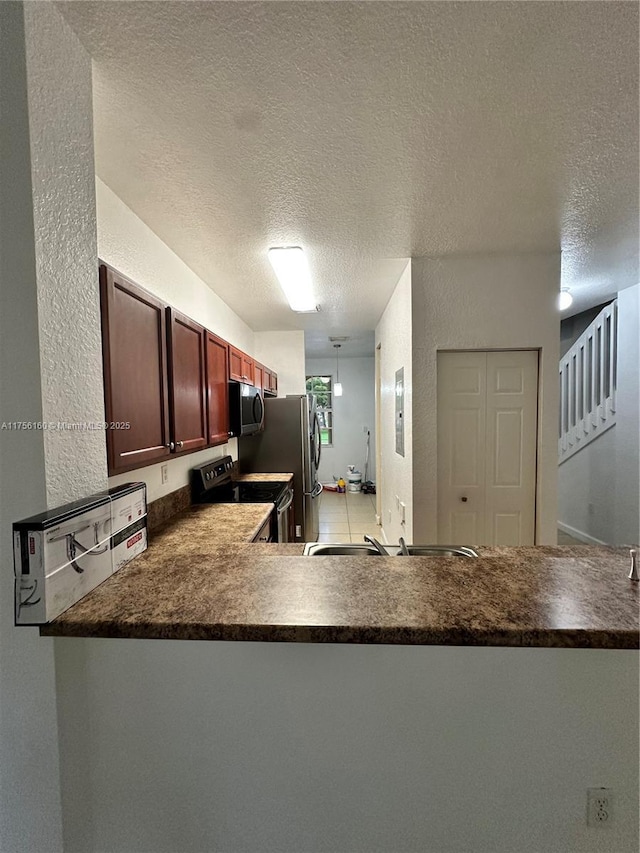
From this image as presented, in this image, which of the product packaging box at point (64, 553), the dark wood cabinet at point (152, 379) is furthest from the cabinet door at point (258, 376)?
the product packaging box at point (64, 553)

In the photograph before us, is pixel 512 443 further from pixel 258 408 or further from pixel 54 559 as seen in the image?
pixel 54 559

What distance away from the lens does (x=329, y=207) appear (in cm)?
185

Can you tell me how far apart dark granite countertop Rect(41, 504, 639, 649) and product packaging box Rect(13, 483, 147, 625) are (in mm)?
45

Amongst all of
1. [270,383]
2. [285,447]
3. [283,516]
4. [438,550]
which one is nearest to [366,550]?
[438,550]

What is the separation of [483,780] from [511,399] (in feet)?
7.65

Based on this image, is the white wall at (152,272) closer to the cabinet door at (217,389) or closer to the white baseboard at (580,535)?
the cabinet door at (217,389)

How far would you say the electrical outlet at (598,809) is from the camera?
0.85 metres

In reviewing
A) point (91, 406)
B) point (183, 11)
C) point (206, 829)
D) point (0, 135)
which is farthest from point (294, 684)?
point (183, 11)

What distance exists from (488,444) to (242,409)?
1.96m

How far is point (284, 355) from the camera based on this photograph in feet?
15.6

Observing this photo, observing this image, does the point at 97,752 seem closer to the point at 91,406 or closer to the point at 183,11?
the point at 91,406

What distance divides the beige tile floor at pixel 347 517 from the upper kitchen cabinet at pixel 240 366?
7.41 feet

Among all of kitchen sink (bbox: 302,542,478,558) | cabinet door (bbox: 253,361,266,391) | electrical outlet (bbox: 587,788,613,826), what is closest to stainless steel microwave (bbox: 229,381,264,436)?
cabinet door (bbox: 253,361,266,391)

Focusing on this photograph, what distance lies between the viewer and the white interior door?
8.61 feet
